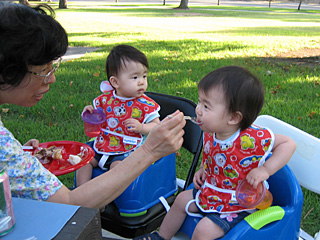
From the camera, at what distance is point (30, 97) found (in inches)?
64.4

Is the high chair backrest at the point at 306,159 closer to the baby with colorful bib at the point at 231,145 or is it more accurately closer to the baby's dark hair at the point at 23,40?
the baby with colorful bib at the point at 231,145

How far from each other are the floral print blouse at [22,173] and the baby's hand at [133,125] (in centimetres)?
88

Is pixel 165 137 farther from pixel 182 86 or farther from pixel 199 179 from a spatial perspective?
pixel 182 86

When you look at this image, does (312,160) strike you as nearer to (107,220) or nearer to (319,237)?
(319,237)


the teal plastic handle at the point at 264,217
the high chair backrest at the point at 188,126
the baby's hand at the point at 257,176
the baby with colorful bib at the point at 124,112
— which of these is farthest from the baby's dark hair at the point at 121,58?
the teal plastic handle at the point at 264,217

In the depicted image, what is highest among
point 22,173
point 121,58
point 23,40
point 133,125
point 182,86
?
point 23,40

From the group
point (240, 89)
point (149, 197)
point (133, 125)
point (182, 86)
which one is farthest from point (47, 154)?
point (182, 86)

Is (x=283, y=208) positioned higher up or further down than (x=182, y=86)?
higher up

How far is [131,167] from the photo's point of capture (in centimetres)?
150

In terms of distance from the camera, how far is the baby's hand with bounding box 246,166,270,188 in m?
1.64

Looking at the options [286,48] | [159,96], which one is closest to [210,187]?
[159,96]

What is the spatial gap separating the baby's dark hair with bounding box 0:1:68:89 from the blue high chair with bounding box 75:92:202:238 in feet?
3.36

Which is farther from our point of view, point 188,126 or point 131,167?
point 188,126

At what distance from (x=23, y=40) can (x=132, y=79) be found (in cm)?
104
